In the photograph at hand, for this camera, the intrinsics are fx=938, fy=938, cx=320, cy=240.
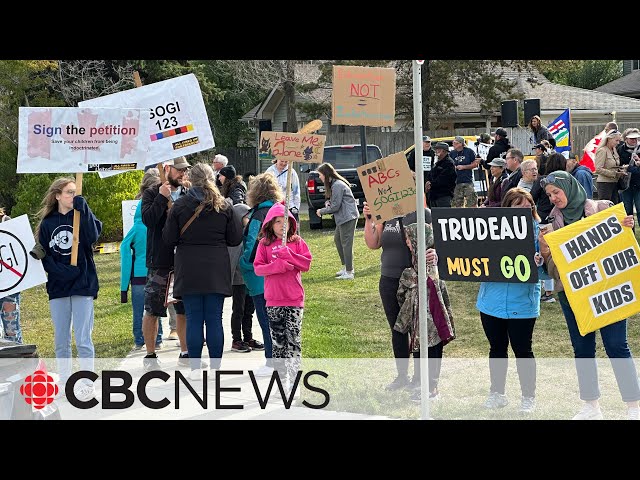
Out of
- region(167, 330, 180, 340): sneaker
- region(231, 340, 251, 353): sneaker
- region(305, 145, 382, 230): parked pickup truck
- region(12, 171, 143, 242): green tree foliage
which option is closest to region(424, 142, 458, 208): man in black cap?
region(305, 145, 382, 230): parked pickup truck

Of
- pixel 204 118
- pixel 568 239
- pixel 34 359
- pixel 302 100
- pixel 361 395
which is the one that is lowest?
pixel 361 395

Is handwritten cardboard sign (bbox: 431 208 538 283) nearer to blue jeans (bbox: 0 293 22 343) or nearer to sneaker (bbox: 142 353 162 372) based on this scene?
sneaker (bbox: 142 353 162 372)

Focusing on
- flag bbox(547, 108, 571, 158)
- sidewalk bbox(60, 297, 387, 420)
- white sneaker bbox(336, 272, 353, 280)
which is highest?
flag bbox(547, 108, 571, 158)

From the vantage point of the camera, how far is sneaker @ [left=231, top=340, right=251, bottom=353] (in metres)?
10.3

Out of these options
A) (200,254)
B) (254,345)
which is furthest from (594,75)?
(200,254)

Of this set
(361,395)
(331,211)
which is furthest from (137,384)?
(331,211)

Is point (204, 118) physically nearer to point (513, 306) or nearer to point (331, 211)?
point (513, 306)

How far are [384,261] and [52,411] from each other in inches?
125

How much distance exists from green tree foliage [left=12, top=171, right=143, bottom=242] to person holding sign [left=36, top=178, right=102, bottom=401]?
1407cm

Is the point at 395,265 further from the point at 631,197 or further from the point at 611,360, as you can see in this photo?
the point at 631,197

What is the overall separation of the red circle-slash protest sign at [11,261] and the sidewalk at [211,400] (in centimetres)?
126

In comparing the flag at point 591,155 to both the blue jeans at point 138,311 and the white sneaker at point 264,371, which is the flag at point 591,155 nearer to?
the blue jeans at point 138,311

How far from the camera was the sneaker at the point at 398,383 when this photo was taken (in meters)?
8.32

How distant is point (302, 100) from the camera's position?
43750mm
